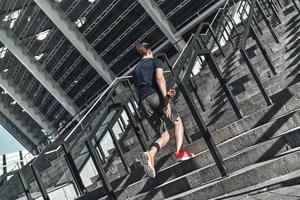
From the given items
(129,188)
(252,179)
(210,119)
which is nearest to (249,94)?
(210,119)

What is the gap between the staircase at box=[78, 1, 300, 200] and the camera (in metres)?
5.44

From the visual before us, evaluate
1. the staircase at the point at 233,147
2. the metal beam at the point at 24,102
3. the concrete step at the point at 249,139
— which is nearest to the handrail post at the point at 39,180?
the staircase at the point at 233,147

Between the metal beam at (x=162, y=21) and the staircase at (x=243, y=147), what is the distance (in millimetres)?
10575

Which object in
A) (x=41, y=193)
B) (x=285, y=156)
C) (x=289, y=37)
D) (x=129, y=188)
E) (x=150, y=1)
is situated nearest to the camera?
(x=285, y=156)

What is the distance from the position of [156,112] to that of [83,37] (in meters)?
16.1

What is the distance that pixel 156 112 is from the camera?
272 inches

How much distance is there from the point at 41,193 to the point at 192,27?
43.2ft

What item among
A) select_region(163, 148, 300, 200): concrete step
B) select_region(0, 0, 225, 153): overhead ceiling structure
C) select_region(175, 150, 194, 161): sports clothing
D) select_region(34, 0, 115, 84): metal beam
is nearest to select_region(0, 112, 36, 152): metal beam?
select_region(0, 0, 225, 153): overhead ceiling structure

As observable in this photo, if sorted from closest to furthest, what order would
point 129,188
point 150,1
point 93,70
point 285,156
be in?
point 285,156, point 129,188, point 150,1, point 93,70

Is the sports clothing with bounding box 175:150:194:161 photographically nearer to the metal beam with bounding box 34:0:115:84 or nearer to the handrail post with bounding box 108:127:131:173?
the handrail post with bounding box 108:127:131:173

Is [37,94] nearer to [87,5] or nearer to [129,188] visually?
[87,5]

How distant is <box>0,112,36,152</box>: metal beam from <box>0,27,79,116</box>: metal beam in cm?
1047

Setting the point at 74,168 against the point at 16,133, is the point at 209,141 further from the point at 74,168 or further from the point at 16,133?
the point at 16,133

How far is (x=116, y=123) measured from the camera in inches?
416
